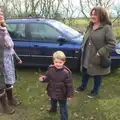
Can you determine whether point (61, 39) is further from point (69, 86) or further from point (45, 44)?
point (69, 86)

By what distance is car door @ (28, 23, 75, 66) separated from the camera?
6.43 metres

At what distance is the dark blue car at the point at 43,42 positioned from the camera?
6418 mm

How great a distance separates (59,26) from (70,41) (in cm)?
68

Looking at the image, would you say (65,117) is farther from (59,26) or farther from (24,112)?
(59,26)

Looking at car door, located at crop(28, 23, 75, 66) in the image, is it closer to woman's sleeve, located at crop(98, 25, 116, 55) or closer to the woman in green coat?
the woman in green coat

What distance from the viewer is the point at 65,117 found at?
4.18 metres

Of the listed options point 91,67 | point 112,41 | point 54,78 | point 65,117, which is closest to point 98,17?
point 112,41

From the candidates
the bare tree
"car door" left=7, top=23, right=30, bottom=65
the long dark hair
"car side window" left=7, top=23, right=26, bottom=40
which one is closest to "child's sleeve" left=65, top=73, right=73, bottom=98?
the long dark hair

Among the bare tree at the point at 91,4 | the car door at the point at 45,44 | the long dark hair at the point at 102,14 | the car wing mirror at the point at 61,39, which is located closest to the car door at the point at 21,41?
the car door at the point at 45,44

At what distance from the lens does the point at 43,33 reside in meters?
6.69

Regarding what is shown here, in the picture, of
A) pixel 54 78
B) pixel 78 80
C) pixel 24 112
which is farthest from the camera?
pixel 78 80

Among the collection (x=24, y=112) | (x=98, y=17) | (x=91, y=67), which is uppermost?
(x=98, y=17)

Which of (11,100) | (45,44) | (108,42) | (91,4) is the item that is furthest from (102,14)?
(91,4)

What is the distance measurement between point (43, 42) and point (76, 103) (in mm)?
2129
